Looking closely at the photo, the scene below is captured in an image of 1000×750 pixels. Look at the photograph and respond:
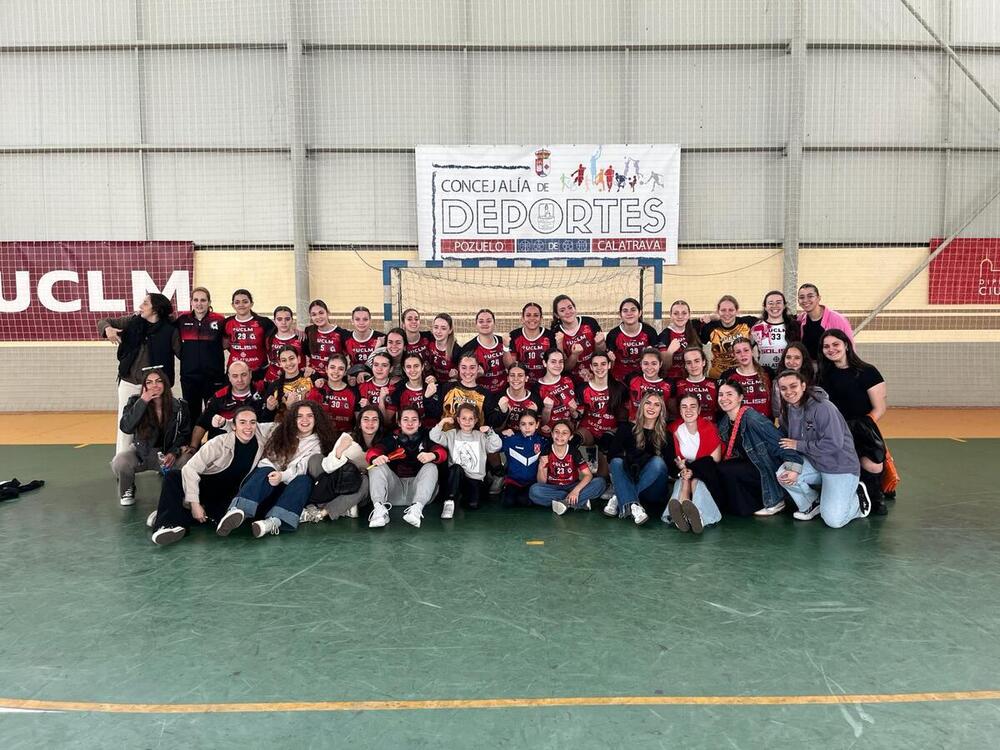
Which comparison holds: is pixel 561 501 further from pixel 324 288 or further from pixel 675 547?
pixel 324 288

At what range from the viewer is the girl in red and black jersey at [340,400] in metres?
5.96

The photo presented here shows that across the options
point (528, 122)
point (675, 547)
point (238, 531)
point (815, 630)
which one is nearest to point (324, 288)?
point (528, 122)

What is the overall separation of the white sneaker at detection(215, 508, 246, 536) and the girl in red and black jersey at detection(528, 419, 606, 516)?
7.36 feet

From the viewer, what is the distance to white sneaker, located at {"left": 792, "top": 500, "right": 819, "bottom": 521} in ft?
17.1

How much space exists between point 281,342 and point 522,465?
2.67 meters

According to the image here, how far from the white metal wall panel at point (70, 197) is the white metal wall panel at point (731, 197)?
867cm

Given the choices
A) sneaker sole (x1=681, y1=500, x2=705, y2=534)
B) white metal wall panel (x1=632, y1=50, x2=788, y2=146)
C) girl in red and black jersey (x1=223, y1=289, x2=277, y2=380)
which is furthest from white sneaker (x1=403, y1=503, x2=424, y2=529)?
white metal wall panel (x1=632, y1=50, x2=788, y2=146)

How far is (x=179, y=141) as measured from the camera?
34.7 ft

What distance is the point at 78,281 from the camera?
416 inches

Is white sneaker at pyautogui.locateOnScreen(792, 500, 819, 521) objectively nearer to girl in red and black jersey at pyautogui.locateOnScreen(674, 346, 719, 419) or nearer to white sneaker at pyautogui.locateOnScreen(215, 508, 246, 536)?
girl in red and black jersey at pyautogui.locateOnScreen(674, 346, 719, 419)

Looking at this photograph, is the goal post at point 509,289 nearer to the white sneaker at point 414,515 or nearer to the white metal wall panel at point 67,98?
the white metal wall panel at point 67,98

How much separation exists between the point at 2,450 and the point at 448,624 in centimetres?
730

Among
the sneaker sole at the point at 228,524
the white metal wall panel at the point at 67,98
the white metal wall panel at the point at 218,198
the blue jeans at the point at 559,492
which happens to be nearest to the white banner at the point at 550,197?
the white metal wall panel at the point at 218,198

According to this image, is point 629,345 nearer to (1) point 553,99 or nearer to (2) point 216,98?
(1) point 553,99
